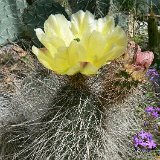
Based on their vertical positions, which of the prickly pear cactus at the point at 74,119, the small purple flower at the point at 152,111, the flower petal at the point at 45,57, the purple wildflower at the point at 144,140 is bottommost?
the small purple flower at the point at 152,111

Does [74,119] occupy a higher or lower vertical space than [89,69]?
lower

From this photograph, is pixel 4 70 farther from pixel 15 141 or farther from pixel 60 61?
pixel 60 61

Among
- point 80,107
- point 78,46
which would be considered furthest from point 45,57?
point 80,107

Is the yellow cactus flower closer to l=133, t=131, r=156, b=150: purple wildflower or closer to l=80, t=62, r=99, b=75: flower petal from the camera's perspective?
l=80, t=62, r=99, b=75: flower petal

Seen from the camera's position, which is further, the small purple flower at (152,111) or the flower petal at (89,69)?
the small purple flower at (152,111)

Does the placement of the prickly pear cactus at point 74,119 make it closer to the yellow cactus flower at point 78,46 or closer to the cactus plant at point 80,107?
the cactus plant at point 80,107

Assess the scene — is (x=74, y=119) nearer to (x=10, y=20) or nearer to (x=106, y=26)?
(x=106, y=26)

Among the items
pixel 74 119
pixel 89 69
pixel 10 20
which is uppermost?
pixel 89 69

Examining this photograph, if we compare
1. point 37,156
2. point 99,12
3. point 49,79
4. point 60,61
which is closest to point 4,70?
point 99,12

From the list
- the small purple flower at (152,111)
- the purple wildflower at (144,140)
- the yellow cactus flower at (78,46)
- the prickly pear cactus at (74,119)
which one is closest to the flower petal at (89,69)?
the yellow cactus flower at (78,46)
